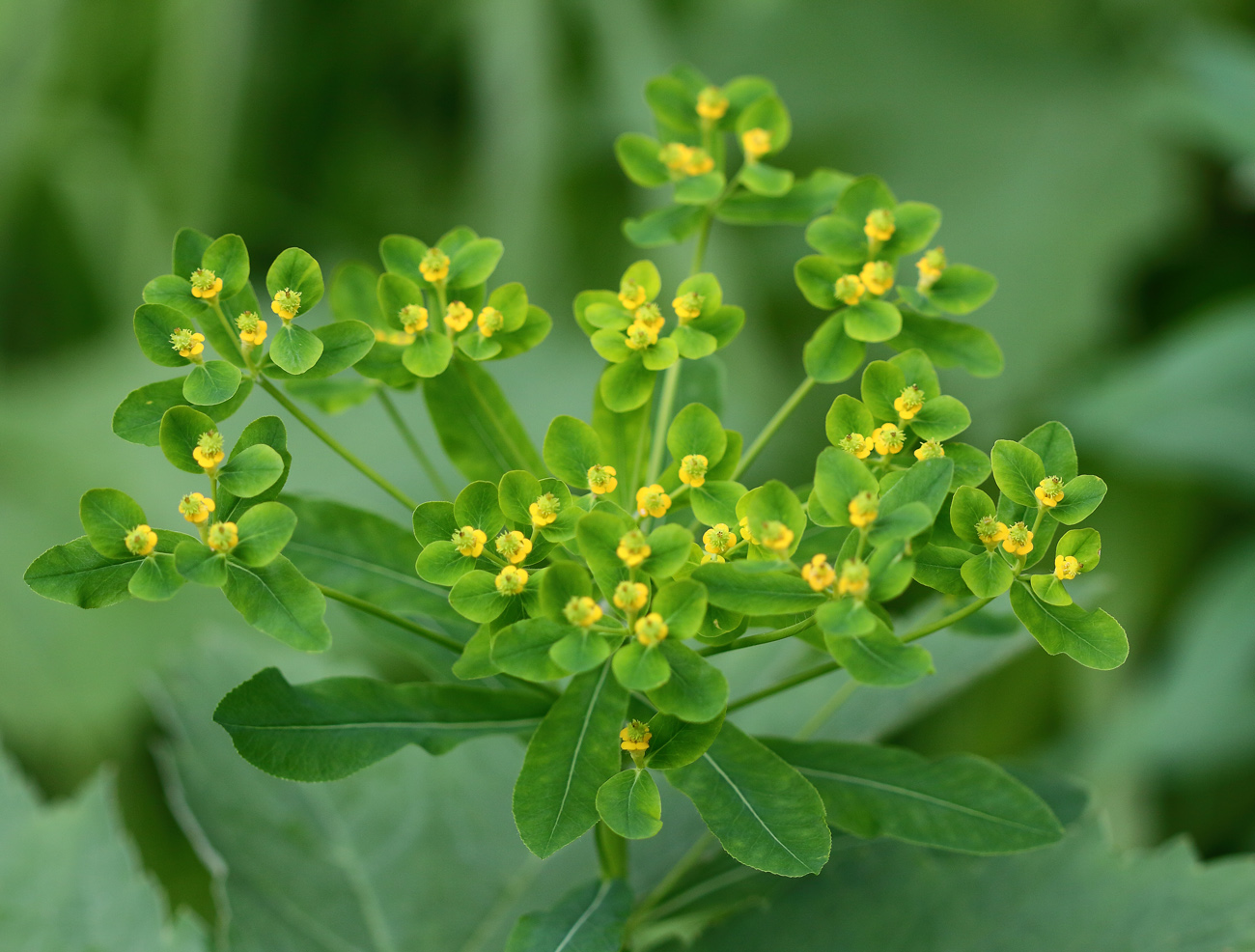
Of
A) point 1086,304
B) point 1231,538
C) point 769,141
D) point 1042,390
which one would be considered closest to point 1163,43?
point 1086,304

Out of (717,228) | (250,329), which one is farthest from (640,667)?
(717,228)

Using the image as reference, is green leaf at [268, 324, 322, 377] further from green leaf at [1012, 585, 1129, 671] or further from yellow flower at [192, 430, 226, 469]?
green leaf at [1012, 585, 1129, 671]

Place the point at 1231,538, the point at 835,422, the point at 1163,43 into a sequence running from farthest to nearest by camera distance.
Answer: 1. the point at 1163,43
2. the point at 1231,538
3. the point at 835,422

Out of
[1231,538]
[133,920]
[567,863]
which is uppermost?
[133,920]

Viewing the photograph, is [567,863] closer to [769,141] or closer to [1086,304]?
[769,141]

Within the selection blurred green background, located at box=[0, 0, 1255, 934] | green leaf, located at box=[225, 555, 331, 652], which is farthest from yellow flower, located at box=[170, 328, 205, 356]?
blurred green background, located at box=[0, 0, 1255, 934]

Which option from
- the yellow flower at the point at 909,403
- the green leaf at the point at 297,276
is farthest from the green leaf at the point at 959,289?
the green leaf at the point at 297,276

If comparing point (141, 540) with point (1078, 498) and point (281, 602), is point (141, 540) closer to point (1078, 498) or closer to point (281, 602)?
point (281, 602)
